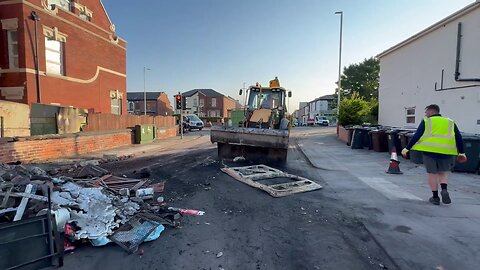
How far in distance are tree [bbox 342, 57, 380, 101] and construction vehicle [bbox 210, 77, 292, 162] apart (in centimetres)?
3692

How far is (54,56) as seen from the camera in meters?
16.4

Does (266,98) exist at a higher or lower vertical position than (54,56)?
lower

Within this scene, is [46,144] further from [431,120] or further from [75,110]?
[431,120]

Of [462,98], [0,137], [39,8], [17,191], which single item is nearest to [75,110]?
[0,137]

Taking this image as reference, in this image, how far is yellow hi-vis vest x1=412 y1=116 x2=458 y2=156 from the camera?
5.77m

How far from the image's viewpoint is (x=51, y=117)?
11891 millimetres

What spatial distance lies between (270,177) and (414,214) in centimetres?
391

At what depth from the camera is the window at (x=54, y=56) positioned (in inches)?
626

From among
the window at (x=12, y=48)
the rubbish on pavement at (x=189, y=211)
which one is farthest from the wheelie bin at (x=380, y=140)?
the window at (x=12, y=48)

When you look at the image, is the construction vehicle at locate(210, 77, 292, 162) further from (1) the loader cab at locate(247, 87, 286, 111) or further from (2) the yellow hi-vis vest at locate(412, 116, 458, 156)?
(2) the yellow hi-vis vest at locate(412, 116, 458, 156)

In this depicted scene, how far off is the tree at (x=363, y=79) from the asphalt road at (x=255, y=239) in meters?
43.9

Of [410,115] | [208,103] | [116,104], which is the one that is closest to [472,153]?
[410,115]

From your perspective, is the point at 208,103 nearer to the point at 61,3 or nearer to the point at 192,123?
the point at 192,123

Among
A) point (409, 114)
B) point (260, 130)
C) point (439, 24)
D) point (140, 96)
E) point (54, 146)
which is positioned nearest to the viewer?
point (260, 130)
